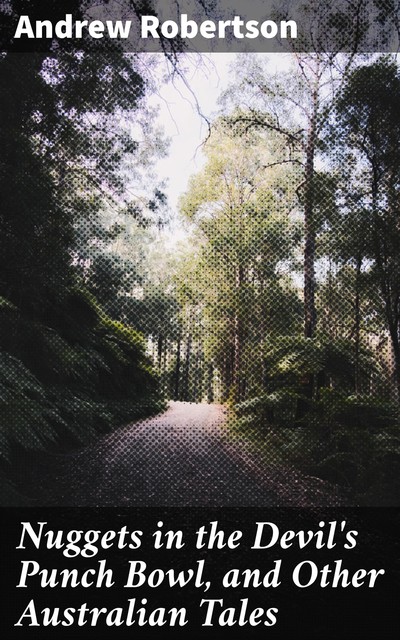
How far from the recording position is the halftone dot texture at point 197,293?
11.0ft

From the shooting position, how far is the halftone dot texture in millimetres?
3365

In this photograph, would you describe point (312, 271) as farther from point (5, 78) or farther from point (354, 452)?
point (5, 78)

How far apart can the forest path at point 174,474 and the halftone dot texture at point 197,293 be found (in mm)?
18

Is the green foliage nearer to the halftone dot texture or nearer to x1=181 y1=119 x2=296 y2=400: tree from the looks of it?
the halftone dot texture

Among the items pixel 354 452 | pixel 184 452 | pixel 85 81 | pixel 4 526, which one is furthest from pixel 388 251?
pixel 4 526

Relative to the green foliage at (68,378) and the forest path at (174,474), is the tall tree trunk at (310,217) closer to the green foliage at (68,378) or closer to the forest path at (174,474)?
the forest path at (174,474)

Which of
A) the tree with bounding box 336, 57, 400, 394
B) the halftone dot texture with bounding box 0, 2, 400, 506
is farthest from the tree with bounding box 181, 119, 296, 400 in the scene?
the tree with bounding box 336, 57, 400, 394

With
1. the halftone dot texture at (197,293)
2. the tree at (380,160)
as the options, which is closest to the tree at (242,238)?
the halftone dot texture at (197,293)

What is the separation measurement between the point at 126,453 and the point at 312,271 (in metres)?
2.54

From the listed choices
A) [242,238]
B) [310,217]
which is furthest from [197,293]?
[310,217]

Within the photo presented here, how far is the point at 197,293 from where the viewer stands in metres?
3.71

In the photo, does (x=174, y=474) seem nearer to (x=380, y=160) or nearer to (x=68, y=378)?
(x=68, y=378)

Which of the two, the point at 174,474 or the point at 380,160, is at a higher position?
the point at 380,160

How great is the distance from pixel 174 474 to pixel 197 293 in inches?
63.7
